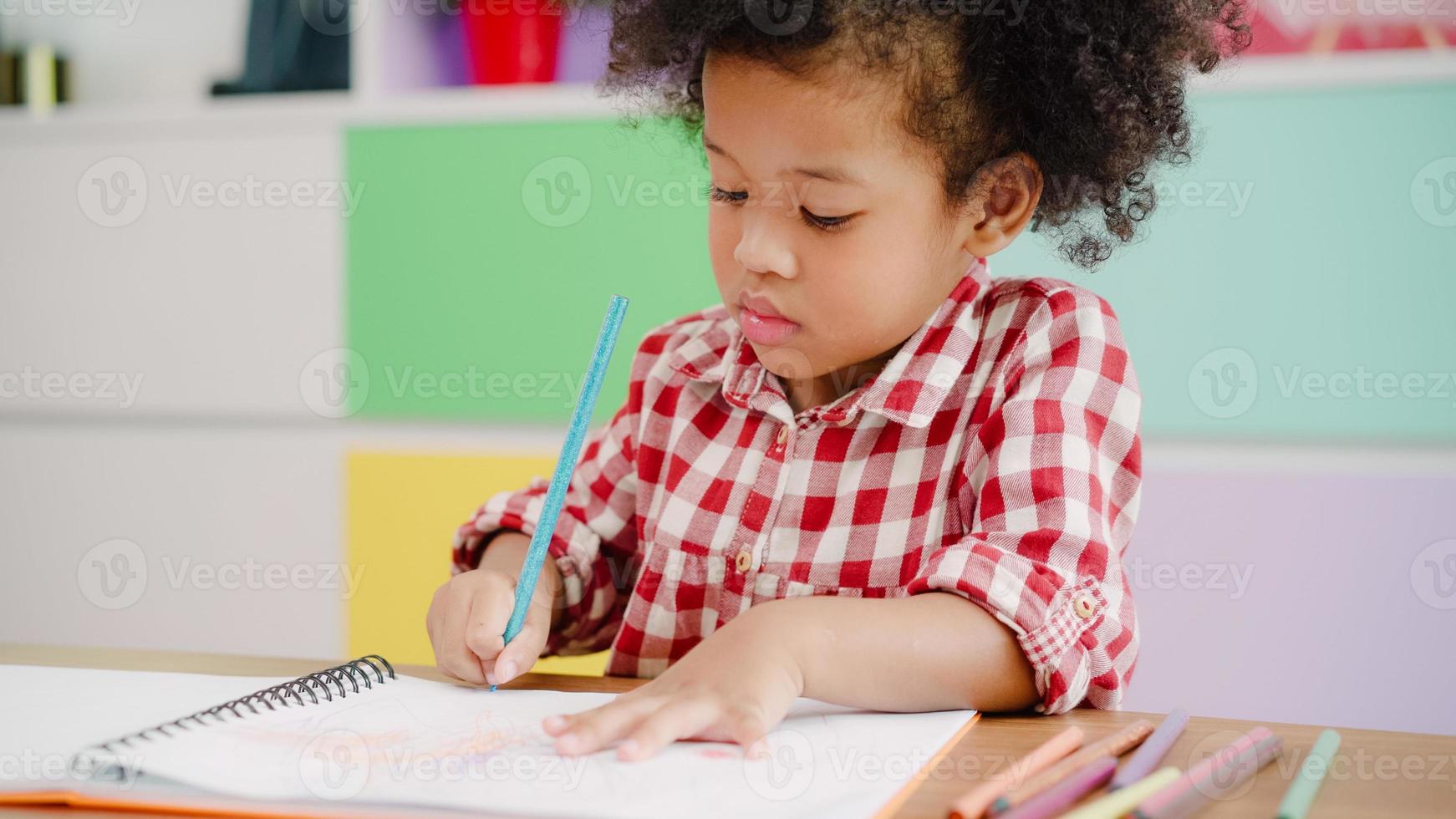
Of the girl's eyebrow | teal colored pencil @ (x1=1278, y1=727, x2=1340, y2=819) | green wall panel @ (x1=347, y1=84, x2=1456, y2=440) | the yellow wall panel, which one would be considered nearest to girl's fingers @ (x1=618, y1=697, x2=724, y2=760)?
teal colored pencil @ (x1=1278, y1=727, x2=1340, y2=819)

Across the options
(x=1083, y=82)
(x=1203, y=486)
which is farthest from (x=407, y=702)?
(x=1203, y=486)

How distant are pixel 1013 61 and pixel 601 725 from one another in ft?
1.57

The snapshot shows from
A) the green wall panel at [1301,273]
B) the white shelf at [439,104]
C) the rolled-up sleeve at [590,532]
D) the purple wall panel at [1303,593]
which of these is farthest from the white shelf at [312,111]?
the purple wall panel at [1303,593]

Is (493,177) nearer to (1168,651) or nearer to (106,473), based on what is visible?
(106,473)

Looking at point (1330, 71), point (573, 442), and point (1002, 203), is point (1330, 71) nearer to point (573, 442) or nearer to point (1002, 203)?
point (1002, 203)

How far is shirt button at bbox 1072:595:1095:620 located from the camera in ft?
2.19

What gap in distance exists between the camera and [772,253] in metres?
0.75

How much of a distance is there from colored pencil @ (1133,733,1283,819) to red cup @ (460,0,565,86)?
4.37ft

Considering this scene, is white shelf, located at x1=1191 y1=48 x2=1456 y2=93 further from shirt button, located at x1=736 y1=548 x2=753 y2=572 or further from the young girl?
shirt button, located at x1=736 y1=548 x2=753 y2=572

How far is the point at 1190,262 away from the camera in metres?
1.43

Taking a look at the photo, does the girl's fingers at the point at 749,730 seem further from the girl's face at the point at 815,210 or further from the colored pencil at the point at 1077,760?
the girl's face at the point at 815,210

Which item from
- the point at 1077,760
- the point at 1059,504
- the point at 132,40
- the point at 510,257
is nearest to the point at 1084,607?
the point at 1059,504

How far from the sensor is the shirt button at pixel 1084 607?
67 cm

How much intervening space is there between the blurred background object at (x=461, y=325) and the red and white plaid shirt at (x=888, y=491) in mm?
479
